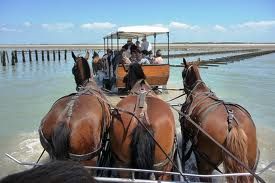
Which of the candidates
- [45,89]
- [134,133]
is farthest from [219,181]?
[45,89]

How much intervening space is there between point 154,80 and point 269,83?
37.7 feet

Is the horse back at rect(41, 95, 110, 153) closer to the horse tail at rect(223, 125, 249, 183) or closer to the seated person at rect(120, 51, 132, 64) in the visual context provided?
the horse tail at rect(223, 125, 249, 183)

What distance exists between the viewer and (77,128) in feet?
15.2

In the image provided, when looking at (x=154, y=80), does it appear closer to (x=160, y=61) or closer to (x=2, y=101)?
(x=160, y=61)

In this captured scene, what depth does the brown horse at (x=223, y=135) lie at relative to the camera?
4.61 metres

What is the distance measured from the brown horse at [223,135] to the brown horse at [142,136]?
1.74 ft

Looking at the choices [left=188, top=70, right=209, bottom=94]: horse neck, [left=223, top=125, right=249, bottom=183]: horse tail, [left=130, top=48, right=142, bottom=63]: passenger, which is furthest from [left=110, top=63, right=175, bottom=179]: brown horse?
[left=130, top=48, right=142, bottom=63]: passenger

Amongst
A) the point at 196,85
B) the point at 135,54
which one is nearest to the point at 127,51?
the point at 135,54

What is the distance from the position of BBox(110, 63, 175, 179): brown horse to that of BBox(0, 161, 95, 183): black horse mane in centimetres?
338

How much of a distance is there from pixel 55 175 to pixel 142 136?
3.46 metres

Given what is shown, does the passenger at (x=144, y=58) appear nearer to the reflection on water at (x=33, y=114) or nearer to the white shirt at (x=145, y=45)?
the white shirt at (x=145, y=45)

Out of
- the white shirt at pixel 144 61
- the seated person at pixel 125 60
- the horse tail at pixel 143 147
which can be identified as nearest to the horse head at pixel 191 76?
the horse tail at pixel 143 147

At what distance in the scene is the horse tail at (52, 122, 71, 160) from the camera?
454 centimetres

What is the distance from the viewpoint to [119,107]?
4.96 metres
